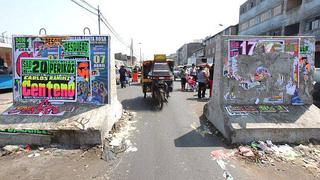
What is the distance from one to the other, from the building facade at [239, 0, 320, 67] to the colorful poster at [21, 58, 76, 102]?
2736cm

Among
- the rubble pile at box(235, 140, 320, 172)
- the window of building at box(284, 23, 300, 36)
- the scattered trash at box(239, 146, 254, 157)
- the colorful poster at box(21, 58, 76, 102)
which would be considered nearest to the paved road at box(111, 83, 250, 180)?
the scattered trash at box(239, 146, 254, 157)

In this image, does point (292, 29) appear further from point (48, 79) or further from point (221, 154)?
point (48, 79)

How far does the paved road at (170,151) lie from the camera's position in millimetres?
5026

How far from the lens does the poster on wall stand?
7.78 metres

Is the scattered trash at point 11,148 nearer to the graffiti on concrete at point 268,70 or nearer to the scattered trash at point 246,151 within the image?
the scattered trash at point 246,151

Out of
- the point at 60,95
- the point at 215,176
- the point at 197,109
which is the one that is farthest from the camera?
the point at 197,109

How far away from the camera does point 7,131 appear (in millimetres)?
6523

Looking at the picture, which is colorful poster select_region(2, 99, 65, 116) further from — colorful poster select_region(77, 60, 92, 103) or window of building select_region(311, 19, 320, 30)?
window of building select_region(311, 19, 320, 30)

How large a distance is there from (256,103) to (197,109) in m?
3.54

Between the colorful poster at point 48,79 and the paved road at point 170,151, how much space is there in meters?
2.33

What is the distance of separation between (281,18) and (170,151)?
123 feet

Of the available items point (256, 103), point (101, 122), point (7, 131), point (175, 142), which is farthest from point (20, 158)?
point (256, 103)

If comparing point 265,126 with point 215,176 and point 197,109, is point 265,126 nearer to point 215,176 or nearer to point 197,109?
→ point 215,176

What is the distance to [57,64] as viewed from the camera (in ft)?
25.5
